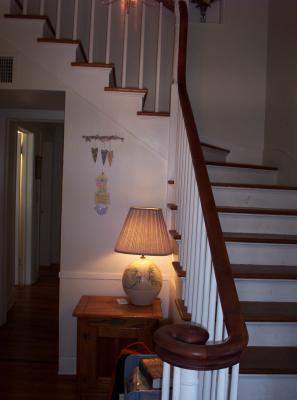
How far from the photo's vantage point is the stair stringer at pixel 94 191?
289 cm

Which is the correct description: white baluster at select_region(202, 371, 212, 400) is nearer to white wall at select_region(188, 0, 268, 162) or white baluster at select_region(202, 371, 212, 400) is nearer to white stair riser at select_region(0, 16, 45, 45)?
white stair riser at select_region(0, 16, 45, 45)

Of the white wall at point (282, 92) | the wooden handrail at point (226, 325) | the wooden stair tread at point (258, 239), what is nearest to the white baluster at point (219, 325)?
the wooden handrail at point (226, 325)

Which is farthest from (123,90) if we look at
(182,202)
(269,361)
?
(269,361)

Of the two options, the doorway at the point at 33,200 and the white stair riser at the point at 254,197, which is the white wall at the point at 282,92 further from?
the doorway at the point at 33,200

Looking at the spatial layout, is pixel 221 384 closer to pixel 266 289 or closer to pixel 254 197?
pixel 266 289

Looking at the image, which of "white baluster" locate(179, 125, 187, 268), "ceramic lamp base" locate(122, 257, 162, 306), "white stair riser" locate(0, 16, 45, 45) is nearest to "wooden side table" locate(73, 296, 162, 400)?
"ceramic lamp base" locate(122, 257, 162, 306)

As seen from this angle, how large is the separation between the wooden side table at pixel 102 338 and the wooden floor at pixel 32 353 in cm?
18

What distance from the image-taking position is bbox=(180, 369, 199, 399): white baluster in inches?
38.5

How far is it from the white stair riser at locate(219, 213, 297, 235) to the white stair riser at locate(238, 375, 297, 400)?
3.26 feet

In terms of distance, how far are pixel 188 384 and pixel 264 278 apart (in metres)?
1.24

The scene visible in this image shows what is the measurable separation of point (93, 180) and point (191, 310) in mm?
1408

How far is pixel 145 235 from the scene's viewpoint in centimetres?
255

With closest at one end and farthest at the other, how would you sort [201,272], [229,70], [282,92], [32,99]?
1. [201,272]
2. [32,99]
3. [282,92]
4. [229,70]

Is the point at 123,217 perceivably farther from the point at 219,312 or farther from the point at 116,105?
the point at 219,312
